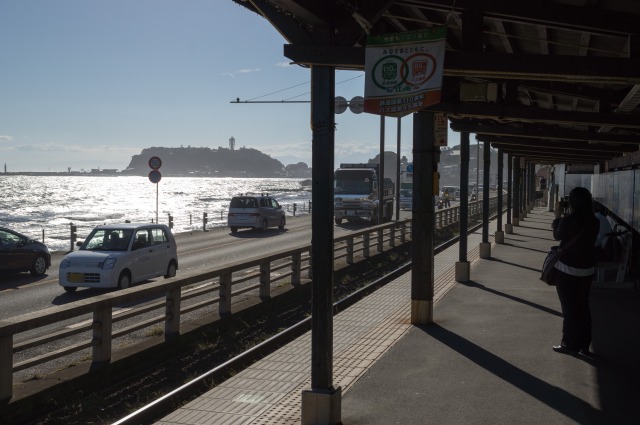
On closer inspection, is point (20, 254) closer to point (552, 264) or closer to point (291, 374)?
point (291, 374)

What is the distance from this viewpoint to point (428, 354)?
9078 millimetres

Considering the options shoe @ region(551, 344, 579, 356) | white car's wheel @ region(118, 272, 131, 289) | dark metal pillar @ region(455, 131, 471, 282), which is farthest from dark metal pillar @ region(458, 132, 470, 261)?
white car's wheel @ region(118, 272, 131, 289)

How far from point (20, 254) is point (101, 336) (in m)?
11.5

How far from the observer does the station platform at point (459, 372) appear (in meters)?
6.75

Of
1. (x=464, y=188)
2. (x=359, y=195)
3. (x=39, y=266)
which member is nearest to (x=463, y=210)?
(x=464, y=188)

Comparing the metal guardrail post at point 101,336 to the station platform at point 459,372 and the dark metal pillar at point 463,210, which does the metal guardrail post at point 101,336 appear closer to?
the station platform at point 459,372

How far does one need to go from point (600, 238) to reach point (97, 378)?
12.3 meters

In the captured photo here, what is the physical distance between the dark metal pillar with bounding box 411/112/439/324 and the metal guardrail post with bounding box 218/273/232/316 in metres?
3.34

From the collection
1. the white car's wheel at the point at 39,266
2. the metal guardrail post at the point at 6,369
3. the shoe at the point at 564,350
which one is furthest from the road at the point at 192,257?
the shoe at the point at 564,350

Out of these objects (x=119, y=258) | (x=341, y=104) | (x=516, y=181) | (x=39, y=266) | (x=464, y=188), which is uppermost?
(x=341, y=104)

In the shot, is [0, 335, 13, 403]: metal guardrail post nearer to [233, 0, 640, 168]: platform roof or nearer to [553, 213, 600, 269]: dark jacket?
[233, 0, 640, 168]: platform roof

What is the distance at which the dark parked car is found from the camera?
730 inches

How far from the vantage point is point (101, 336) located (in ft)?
28.8

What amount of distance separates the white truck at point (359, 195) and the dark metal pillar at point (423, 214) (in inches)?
1083
